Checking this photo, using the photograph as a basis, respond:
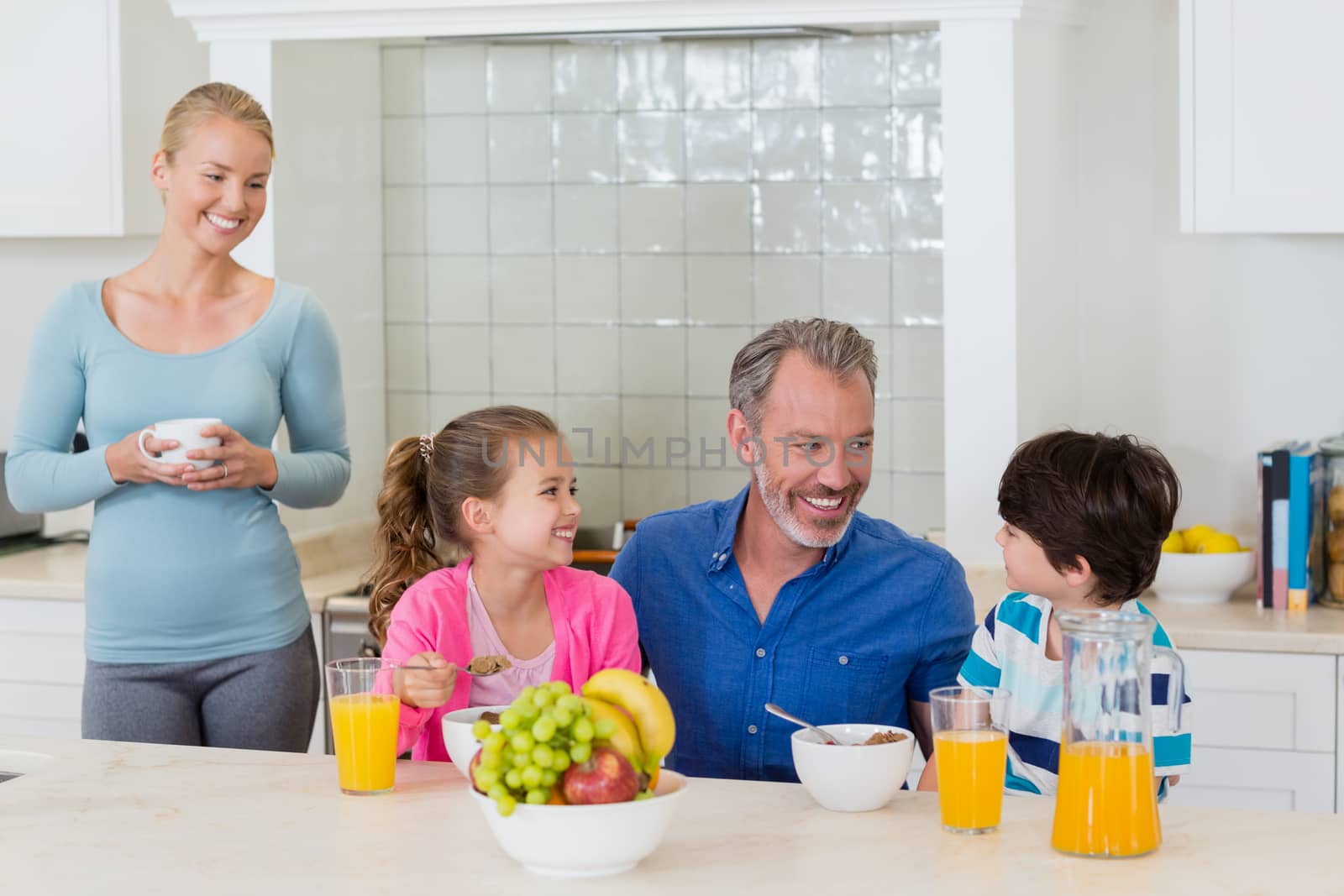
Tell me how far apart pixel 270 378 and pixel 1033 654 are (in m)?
1.19

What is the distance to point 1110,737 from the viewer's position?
1302 mm

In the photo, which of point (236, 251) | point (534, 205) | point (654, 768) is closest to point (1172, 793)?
point (654, 768)

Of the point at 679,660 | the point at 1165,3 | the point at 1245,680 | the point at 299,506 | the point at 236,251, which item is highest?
the point at 1165,3

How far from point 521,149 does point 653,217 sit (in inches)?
13.8

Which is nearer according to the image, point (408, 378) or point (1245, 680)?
point (1245, 680)

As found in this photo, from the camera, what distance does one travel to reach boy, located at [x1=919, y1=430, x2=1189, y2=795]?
169 cm

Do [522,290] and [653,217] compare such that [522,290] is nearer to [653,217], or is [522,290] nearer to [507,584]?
[653,217]

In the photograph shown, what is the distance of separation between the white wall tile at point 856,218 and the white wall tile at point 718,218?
18 cm

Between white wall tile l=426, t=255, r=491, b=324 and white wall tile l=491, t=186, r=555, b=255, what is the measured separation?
0.23 feet

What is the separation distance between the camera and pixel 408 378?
3.55 m

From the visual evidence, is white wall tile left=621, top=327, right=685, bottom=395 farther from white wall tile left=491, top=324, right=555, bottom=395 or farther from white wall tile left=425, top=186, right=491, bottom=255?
white wall tile left=425, top=186, right=491, bottom=255

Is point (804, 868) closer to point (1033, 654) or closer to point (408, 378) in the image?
point (1033, 654)

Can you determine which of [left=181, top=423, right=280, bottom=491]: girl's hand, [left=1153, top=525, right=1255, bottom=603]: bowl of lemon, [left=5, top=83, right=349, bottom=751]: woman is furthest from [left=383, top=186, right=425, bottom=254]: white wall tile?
[left=1153, top=525, right=1255, bottom=603]: bowl of lemon

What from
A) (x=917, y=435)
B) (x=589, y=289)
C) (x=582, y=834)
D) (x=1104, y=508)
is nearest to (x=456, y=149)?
(x=589, y=289)
